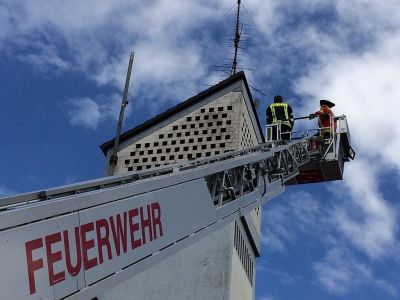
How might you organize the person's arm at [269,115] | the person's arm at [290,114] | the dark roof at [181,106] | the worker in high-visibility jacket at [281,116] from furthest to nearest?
the dark roof at [181,106] < the person's arm at [269,115] < the person's arm at [290,114] < the worker in high-visibility jacket at [281,116]

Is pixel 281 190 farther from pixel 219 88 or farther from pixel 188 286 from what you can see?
pixel 219 88

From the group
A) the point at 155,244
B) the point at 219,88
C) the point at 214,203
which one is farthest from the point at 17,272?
the point at 219,88

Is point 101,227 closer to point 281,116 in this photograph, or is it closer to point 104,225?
point 104,225

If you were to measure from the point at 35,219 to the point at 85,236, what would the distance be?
0.53 m

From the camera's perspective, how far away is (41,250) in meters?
3.75

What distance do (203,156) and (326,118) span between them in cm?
662

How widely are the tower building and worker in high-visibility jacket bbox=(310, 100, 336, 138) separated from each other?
5059mm

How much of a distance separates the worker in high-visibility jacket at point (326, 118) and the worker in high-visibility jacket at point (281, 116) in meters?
0.69

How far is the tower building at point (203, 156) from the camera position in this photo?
17.2 metres

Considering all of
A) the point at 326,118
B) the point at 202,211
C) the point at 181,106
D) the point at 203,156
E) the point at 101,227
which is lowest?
the point at 202,211

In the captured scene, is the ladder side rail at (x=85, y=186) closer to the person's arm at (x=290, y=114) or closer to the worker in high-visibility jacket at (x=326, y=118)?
the person's arm at (x=290, y=114)

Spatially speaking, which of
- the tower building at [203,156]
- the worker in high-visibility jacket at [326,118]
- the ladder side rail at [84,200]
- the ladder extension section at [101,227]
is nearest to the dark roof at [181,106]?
the tower building at [203,156]

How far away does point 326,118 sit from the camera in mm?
13984

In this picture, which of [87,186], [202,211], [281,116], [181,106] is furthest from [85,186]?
[181,106]
